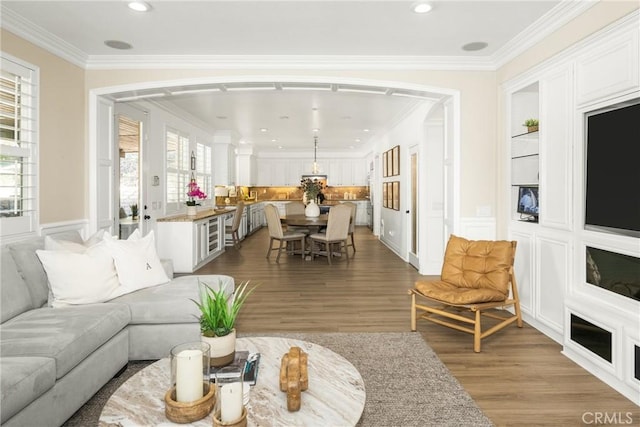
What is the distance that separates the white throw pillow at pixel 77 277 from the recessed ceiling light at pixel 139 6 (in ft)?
6.57

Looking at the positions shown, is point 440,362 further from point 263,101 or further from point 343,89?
point 263,101

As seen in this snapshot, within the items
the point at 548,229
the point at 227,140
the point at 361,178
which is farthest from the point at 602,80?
the point at 361,178

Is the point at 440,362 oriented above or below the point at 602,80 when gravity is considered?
below

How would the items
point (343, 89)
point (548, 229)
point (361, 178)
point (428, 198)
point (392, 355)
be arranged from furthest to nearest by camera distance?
point (361, 178)
point (428, 198)
point (343, 89)
point (548, 229)
point (392, 355)

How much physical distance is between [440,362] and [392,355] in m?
0.36

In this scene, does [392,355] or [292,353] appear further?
[392,355]

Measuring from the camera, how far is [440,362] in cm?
288

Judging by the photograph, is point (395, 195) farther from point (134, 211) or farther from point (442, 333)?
point (134, 211)

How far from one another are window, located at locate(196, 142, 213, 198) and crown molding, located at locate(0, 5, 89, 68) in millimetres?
4244

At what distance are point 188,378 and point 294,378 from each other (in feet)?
1.38

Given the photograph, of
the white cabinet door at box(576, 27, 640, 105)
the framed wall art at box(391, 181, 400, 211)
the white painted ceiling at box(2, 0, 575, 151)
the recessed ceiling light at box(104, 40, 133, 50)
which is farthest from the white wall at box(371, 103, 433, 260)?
the recessed ceiling light at box(104, 40, 133, 50)

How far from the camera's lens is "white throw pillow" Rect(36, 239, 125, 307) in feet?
9.01

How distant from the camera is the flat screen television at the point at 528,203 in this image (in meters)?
3.75

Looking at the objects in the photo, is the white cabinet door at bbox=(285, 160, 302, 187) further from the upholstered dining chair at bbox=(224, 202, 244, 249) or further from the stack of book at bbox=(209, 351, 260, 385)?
the stack of book at bbox=(209, 351, 260, 385)
